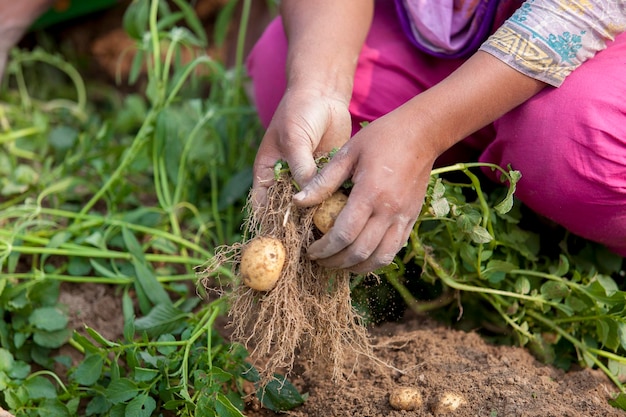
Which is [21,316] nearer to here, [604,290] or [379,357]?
[379,357]

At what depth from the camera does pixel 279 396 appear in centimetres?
128

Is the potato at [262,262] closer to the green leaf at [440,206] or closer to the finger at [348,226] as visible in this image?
the finger at [348,226]

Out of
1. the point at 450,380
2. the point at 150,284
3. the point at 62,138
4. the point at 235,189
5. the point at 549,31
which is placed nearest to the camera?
the point at 549,31

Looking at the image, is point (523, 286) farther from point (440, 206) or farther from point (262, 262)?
point (262, 262)

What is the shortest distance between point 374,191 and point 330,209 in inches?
3.6

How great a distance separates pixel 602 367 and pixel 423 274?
37cm

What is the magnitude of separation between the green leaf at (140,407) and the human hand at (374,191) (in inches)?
15.1

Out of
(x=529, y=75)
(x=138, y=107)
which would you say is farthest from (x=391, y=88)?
(x=138, y=107)

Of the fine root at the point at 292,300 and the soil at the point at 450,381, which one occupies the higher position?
the fine root at the point at 292,300

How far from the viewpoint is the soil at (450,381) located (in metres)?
1.25

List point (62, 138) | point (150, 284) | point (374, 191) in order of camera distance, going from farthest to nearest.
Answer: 1. point (62, 138)
2. point (150, 284)
3. point (374, 191)

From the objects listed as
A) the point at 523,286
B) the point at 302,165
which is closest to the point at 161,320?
the point at 302,165

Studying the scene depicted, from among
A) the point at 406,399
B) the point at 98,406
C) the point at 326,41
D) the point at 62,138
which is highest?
the point at 326,41

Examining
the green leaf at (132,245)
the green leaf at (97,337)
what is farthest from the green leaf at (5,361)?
the green leaf at (132,245)
